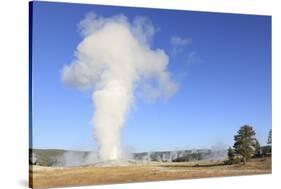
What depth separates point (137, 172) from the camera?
4.57 metres

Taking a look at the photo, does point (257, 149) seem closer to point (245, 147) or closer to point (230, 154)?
point (245, 147)

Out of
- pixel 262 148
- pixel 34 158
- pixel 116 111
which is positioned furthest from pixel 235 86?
pixel 34 158

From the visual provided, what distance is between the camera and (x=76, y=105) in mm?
4387

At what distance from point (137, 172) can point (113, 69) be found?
791 mm

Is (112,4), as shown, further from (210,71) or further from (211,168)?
(211,168)

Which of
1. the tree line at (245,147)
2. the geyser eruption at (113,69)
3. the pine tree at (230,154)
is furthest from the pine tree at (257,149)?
the geyser eruption at (113,69)

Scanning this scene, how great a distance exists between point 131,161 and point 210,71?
96 cm

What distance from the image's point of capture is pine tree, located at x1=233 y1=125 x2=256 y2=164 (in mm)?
4911

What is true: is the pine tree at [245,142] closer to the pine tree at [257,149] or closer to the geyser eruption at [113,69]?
the pine tree at [257,149]

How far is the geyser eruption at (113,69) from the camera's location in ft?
14.5

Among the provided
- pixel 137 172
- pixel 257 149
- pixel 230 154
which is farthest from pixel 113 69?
pixel 257 149

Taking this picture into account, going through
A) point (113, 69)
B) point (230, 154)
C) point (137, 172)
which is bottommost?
point (137, 172)

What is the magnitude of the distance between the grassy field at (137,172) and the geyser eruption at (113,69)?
13 centimetres

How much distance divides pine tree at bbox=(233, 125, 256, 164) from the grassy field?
0.08 m
